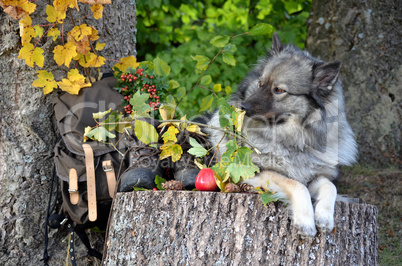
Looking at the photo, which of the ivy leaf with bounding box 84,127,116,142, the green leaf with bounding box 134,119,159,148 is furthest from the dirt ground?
the ivy leaf with bounding box 84,127,116,142

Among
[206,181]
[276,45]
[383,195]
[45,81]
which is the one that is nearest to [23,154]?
[45,81]

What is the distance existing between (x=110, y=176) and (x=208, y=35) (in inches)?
145

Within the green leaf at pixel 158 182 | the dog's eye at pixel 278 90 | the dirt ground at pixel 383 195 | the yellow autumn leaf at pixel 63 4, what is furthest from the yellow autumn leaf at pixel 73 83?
the dirt ground at pixel 383 195

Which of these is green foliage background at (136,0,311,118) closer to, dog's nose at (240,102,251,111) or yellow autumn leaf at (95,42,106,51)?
yellow autumn leaf at (95,42,106,51)

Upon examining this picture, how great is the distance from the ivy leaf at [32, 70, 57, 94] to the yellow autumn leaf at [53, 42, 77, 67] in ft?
0.48

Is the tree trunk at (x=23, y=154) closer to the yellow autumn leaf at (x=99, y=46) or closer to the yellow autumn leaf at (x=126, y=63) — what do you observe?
the yellow autumn leaf at (x=99, y=46)

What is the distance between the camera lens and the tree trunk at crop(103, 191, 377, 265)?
2002 mm

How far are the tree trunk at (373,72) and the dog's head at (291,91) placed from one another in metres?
2.21

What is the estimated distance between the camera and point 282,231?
6.61 ft

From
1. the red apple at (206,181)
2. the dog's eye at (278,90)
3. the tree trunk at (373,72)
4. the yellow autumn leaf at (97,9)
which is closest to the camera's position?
the red apple at (206,181)

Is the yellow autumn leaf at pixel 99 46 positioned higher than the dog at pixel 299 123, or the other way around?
the yellow autumn leaf at pixel 99 46

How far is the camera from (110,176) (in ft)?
8.42

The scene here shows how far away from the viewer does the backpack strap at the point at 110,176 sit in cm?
255

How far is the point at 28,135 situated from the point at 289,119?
189 cm
